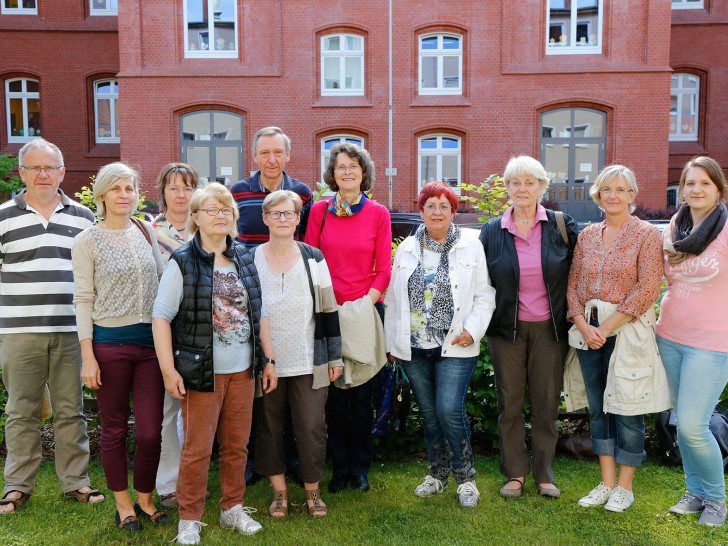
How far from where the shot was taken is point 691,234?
3531 millimetres

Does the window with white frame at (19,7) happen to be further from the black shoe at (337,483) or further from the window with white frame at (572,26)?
the black shoe at (337,483)

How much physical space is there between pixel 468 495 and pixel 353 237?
73.2 inches

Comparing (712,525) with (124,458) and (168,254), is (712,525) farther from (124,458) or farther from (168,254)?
(168,254)

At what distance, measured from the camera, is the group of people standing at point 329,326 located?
345 cm

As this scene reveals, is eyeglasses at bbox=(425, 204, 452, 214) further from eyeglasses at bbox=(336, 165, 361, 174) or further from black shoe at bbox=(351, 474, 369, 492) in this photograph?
black shoe at bbox=(351, 474, 369, 492)

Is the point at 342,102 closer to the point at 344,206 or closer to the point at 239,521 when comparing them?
the point at 344,206

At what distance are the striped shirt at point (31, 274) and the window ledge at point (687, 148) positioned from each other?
23.5 m

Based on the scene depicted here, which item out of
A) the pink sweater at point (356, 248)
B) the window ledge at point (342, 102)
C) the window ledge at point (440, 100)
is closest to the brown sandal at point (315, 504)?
the pink sweater at point (356, 248)

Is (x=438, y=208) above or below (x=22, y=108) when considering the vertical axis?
below

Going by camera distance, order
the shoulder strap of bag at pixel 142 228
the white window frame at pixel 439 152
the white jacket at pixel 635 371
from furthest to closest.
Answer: the white window frame at pixel 439 152 < the shoulder strap of bag at pixel 142 228 < the white jacket at pixel 635 371

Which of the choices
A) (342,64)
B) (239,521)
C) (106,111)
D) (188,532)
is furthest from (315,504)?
(106,111)

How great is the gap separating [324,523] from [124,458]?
127cm

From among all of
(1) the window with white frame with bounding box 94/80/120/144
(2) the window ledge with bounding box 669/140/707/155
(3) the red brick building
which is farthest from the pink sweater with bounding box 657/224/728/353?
(1) the window with white frame with bounding box 94/80/120/144

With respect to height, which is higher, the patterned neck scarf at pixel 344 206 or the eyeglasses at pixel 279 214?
the patterned neck scarf at pixel 344 206
